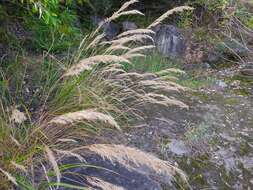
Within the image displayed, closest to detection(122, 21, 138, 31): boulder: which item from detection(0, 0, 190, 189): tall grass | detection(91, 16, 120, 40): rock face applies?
detection(91, 16, 120, 40): rock face

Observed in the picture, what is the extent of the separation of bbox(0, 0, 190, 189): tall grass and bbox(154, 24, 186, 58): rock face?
1.54 metres

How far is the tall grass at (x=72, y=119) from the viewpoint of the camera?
8.18ft

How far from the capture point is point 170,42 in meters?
5.66

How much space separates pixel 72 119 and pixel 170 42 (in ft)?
10.7

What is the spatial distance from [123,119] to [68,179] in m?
0.97

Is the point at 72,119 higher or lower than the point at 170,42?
higher

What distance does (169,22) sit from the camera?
19.9 ft

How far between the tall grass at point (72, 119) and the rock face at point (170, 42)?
1541 mm

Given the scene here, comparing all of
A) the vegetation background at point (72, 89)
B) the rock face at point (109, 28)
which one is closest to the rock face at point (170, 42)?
the vegetation background at point (72, 89)

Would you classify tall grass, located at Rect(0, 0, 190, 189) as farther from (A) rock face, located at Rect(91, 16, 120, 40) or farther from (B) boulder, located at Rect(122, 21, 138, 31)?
(B) boulder, located at Rect(122, 21, 138, 31)

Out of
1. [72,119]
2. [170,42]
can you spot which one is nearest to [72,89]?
[72,119]

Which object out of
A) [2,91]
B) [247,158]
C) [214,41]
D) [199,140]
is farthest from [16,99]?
[214,41]

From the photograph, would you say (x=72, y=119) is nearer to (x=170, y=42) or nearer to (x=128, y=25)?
(x=170, y=42)

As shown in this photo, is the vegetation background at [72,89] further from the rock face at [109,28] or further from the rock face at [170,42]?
the rock face at [170,42]
